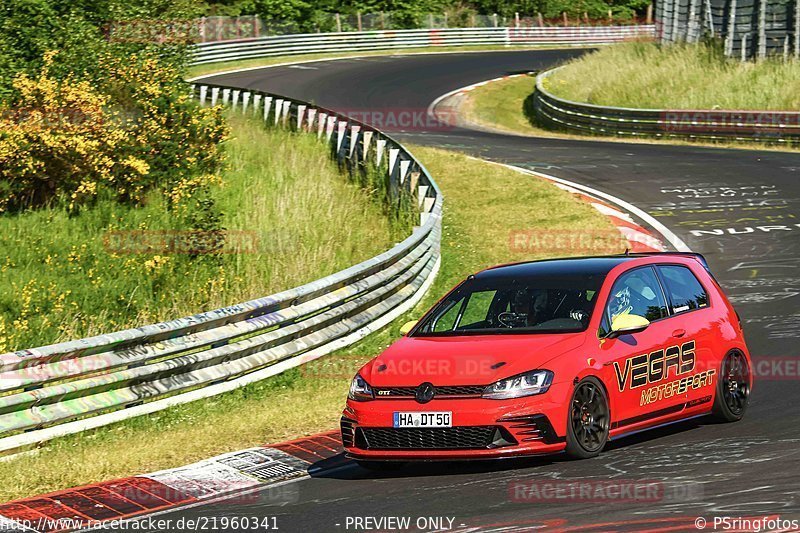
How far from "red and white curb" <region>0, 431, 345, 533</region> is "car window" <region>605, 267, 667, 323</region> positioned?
2.47 meters

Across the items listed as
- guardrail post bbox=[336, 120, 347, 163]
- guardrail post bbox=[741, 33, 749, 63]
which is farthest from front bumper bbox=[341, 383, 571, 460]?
guardrail post bbox=[741, 33, 749, 63]

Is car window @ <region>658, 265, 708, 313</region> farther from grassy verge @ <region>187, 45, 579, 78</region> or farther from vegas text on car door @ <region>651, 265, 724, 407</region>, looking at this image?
grassy verge @ <region>187, 45, 579, 78</region>

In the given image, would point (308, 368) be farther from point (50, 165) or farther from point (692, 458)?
point (50, 165)

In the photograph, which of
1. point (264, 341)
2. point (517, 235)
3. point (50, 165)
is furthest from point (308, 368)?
point (50, 165)

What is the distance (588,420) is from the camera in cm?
884

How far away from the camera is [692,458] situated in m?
8.64

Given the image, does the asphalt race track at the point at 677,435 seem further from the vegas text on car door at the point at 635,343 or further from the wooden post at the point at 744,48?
the wooden post at the point at 744,48

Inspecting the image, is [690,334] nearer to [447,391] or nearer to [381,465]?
[447,391]

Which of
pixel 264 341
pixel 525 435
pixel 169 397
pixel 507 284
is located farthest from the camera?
pixel 264 341

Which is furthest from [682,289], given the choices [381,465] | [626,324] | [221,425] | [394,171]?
[394,171]

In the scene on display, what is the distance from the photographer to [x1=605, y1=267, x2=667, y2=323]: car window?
9711 millimetres

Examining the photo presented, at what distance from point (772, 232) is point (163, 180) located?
34.9 ft

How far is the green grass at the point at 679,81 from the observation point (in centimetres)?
3422

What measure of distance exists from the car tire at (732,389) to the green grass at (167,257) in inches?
308
